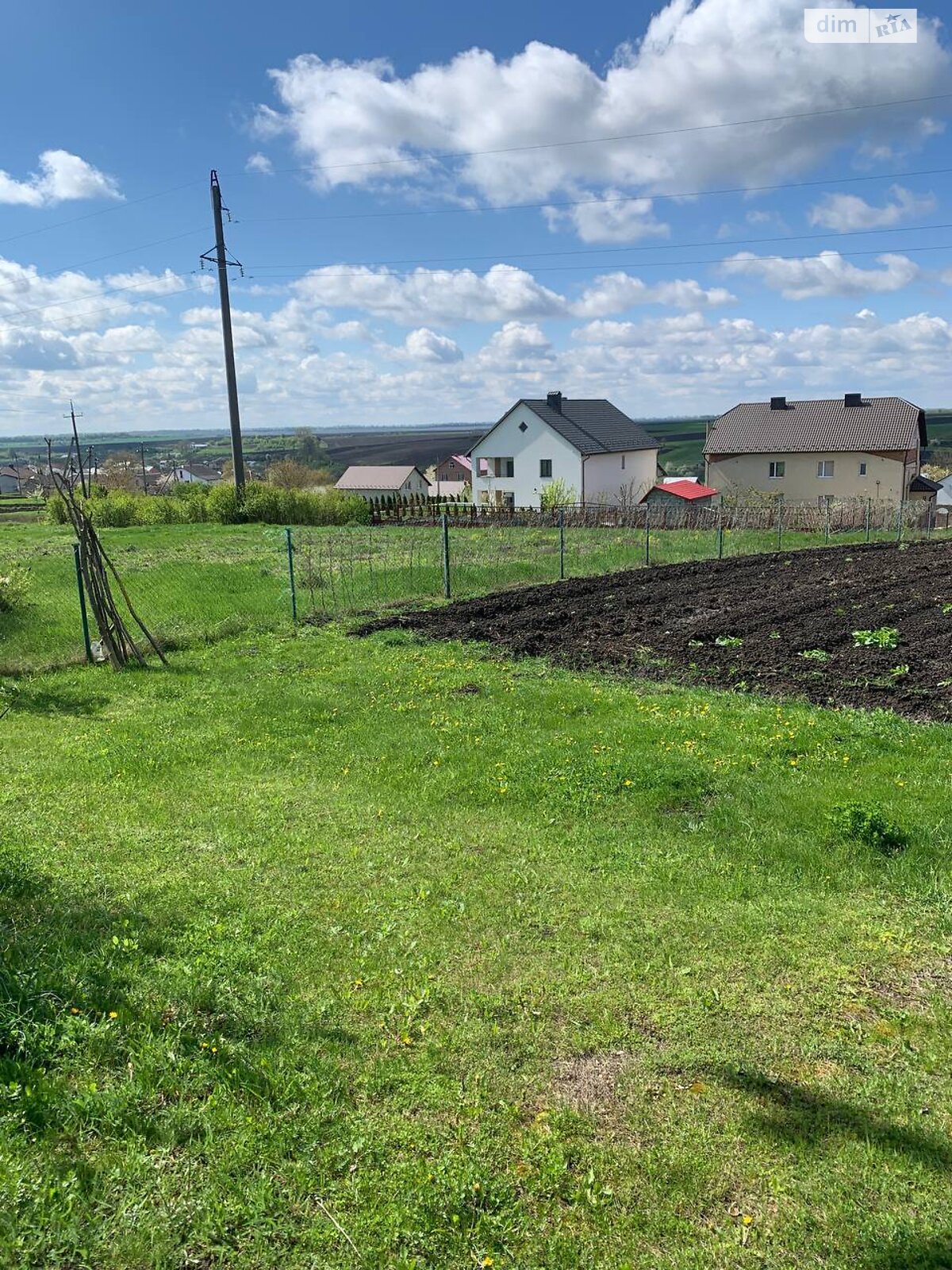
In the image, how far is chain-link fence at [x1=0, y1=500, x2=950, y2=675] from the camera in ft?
42.1

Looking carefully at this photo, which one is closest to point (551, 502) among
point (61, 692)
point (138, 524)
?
point (138, 524)

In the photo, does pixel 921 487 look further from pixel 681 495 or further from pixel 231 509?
pixel 231 509

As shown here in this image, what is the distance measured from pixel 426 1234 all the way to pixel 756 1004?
181 cm

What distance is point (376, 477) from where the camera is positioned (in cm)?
8738

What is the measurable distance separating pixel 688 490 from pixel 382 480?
4969 centimetres

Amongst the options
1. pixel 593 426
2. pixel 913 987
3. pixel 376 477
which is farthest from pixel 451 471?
pixel 913 987

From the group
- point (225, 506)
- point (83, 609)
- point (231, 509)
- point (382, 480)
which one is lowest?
point (83, 609)

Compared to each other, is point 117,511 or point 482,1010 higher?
point 117,511

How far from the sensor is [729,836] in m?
5.15

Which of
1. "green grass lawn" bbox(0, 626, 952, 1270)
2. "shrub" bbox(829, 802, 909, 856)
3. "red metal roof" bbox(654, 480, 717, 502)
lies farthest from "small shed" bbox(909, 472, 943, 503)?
"shrub" bbox(829, 802, 909, 856)

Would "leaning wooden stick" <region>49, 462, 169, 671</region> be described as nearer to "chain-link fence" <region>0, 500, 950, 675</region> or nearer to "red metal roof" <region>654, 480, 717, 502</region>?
"chain-link fence" <region>0, 500, 950, 675</region>

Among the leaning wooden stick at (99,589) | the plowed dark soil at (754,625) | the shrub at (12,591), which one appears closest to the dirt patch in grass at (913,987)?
the plowed dark soil at (754,625)

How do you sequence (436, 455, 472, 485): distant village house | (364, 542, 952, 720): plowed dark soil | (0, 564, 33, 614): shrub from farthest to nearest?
(436, 455, 472, 485): distant village house, (0, 564, 33, 614): shrub, (364, 542, 952, 720): plowed dark soil

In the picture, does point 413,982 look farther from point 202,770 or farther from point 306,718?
point 306,718
